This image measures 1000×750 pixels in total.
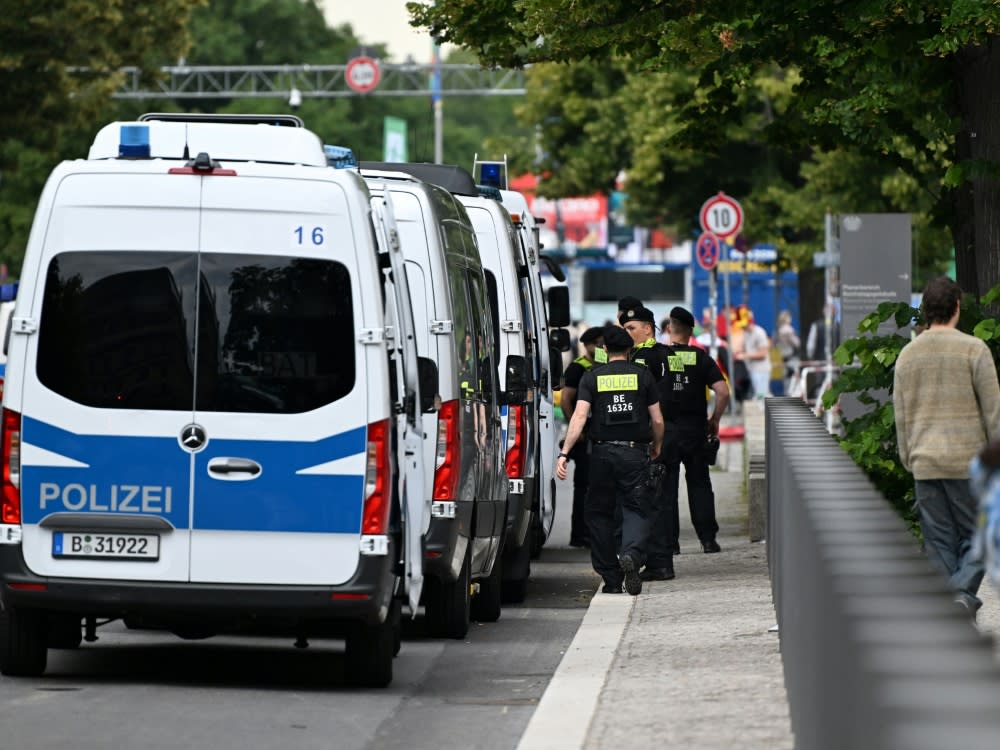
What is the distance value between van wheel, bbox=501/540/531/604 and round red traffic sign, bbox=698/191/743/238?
47.5 ft

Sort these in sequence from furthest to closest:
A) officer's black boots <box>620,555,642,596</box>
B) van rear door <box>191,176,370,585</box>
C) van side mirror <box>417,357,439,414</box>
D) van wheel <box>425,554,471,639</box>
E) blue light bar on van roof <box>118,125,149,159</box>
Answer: officer's black boots <box>620,555,642,596</box> → van wheel <box>425,554,471,639</box> → van side mirror <box>417,357,439,414</box> → blue light bar on van roof <box>118,125,149,159</box> → van rear door <box>191,176,370,585</box>

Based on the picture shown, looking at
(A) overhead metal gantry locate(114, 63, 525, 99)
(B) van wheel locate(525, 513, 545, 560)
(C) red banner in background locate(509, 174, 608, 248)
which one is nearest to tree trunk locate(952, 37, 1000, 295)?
(B) van wheel locate(525, 513, 545, 560)

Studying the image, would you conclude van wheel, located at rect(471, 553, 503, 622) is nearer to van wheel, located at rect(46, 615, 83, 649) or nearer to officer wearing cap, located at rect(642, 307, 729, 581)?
officer wearing cap, located at rect(642, 307, 729, 581)

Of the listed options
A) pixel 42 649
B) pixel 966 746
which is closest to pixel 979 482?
pixel 966 746

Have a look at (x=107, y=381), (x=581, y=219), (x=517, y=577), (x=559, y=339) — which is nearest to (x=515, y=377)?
(x=517, y=577)

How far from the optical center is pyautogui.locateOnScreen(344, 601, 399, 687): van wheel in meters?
10.1

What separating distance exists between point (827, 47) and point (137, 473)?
6.69 meters

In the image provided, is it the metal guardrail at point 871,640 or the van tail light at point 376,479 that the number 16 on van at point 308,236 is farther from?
the metal guardrail at point 871,640

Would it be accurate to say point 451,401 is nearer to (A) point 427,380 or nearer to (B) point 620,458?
(A) point 427,380

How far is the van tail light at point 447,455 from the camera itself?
11.5m

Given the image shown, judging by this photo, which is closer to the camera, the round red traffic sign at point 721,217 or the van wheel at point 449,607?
the van wheel at point 449,607

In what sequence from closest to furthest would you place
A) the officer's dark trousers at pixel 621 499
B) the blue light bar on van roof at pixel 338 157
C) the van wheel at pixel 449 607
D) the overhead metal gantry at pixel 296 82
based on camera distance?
the blue light bar on van roof at pixel 338 157 → the van wheel at pixel 449 607 → the officer's dark trousers at pixel 621 499 → the overhead metal gantry at pixel 296 82

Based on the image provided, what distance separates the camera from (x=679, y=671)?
1002 cm

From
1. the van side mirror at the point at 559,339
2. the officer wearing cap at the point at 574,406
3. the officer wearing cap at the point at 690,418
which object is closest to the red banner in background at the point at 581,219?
the van side mirror at the point at 559,339
